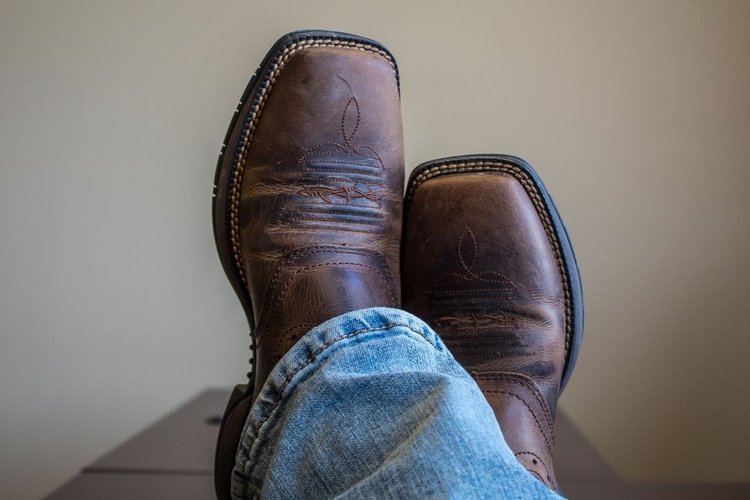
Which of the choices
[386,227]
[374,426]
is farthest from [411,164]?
[374,426]

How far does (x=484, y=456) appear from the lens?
384mm

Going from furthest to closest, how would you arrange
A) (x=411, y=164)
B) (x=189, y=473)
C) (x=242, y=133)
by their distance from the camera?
(x=411, y=164) → (x=189, y=473) → (x=242, y=133)

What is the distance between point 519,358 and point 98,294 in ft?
2.33

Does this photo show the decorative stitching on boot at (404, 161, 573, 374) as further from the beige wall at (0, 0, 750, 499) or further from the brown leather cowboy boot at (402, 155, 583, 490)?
the beige wall at (0, 0, 750, 499)

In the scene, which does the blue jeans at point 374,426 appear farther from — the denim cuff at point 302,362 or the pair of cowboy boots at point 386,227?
the pair of cowboy boots at point 386,227

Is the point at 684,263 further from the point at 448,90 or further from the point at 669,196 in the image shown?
the point at 448,90

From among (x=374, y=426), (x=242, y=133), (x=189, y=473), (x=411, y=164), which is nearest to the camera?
(x=374, y=426)

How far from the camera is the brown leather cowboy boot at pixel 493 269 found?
0.75 metres

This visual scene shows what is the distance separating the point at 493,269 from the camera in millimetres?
762

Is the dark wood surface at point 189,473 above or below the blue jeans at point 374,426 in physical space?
below

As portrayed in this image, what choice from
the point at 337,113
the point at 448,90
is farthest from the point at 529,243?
the point at 448,90

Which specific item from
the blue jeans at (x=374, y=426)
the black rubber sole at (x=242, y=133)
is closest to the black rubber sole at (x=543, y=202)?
the black rubber sole at (x=242, y=133)

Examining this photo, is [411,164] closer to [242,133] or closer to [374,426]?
[242,133]

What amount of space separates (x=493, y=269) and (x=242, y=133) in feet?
1.01
